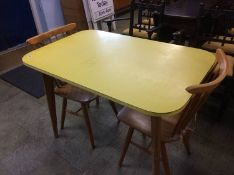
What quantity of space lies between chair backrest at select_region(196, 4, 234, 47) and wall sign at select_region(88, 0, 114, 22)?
6.22 feet

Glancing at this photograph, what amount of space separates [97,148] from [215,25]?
5.12 feet

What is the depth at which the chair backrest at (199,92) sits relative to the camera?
0.87 m

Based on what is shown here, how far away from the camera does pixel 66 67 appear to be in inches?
50.1

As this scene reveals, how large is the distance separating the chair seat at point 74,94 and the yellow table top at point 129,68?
1.09 ft

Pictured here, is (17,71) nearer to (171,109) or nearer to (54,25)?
(54,25)

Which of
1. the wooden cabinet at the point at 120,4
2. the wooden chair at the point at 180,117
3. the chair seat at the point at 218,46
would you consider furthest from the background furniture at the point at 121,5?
the wooden chair at the point at 180,117

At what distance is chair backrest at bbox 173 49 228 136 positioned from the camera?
0.87 meters

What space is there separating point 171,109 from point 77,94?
35.5 inches

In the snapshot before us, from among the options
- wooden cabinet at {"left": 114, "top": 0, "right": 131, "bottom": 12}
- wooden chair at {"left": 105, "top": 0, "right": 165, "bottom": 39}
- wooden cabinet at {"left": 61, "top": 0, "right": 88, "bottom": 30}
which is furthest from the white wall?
wooden chair at {"left": 105, "top": 0, "right": 165, "bottom": 39}

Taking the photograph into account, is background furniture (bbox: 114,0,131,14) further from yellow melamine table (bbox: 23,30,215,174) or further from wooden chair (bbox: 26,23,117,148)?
yellow melamine table (bbox: 23,30,215,174)

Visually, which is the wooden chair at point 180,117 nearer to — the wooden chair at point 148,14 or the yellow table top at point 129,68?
the yellow table top at point 129,68

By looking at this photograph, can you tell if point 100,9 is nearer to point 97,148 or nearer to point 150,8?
point 150,8

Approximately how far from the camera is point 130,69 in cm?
121

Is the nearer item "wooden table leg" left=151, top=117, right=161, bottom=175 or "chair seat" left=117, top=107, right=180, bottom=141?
"wooden table leg" left=151, top=117, right=161, bottom=175
